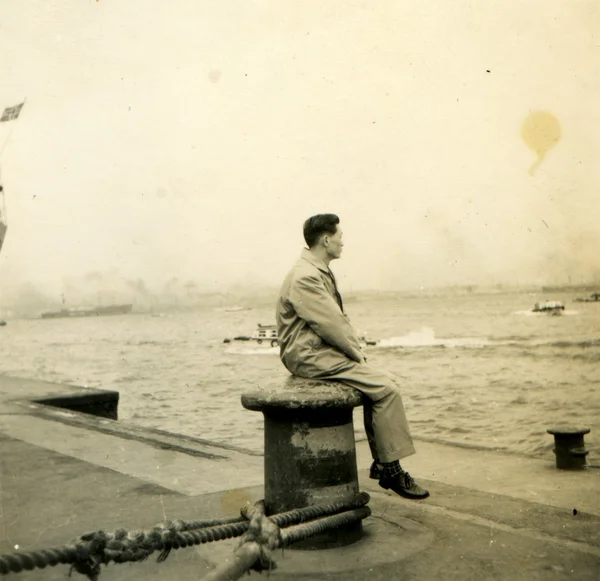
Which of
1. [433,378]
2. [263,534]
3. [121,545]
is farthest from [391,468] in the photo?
[433,378]

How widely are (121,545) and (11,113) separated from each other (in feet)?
17.8

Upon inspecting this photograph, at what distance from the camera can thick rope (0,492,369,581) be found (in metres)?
2.59

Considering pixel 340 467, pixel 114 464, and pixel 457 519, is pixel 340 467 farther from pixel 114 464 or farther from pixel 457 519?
pixel 114 464

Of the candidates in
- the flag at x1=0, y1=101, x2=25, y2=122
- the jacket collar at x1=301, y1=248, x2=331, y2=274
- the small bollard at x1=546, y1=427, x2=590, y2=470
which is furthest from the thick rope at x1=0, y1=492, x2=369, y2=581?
the flag at x1=0, y1=101, x2=25, y2=122

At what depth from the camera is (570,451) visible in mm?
7238

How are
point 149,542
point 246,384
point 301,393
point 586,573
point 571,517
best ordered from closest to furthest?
1. point 149,542
2. point 586,573
3. point 301,393
4. point 571,517
5. point 246,384

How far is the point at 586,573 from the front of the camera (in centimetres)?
335

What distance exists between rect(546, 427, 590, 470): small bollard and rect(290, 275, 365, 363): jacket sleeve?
392 centimetres

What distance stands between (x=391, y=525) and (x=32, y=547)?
2.09 metres

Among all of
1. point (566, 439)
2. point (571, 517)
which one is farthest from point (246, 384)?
point (571, 517)

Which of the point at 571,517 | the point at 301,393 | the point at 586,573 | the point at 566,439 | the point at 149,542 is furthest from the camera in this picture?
the point at 566,439

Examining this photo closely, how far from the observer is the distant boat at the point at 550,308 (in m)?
87.4

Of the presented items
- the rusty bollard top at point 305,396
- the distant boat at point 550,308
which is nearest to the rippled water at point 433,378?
the rusty bollard top at point 305,396

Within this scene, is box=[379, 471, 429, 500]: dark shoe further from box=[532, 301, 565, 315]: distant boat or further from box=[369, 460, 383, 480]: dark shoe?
box=[532, 301, 565, 315]: distant boat
